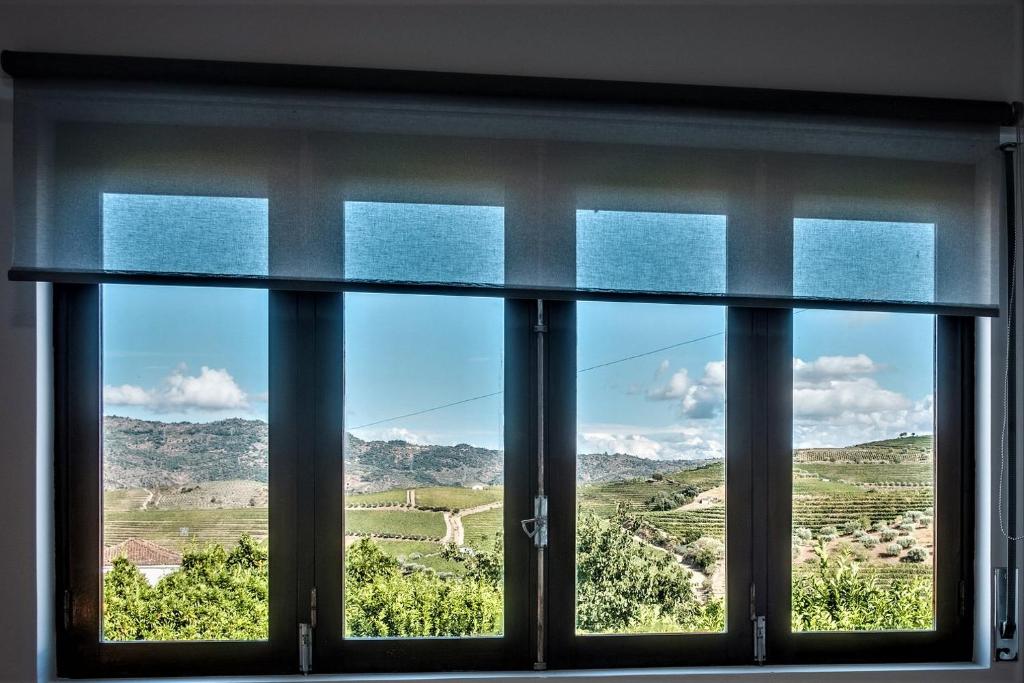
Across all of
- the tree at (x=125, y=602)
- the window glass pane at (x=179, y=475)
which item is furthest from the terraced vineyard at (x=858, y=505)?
the tree at (x=125, y=602)

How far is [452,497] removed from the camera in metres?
2.03

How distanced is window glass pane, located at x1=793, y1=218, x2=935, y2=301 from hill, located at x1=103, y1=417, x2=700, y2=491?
30.4 inches

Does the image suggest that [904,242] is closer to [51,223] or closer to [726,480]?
[726,480]

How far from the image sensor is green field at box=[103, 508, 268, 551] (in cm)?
196

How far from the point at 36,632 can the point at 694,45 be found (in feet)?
7.45

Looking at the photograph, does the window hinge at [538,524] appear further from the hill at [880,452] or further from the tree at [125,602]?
the tree at [125,602]

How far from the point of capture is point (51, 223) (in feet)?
6.05

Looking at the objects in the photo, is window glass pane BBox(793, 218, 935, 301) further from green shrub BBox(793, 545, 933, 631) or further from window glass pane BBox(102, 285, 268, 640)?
window glass pane BBox(102, 285, 268, 640)

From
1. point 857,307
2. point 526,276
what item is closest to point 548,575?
point 526,276

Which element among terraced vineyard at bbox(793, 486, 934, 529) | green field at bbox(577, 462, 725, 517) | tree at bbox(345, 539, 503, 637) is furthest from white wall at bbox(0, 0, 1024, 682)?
tree at bbox(345, 539, 503, 637)

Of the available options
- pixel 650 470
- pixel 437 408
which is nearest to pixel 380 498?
pixel 437 408

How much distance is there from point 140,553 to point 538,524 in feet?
3.44

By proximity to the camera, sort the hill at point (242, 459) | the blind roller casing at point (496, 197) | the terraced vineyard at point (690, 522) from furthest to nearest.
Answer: the terraced vineyard at point (690, 522) → the hill at point (242, 459) → the blind roller casing at point (496, 197)

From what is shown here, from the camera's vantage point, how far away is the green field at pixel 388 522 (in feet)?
6.58
